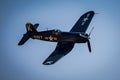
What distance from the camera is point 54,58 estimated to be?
1141cm

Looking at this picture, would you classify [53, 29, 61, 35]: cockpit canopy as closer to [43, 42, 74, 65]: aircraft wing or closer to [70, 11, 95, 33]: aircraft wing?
[43, 42, 74, 65]: aircraft wing

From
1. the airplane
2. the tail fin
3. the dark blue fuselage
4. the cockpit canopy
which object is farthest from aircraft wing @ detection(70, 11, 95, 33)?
the tail fin

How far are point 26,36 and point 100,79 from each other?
5.06 m

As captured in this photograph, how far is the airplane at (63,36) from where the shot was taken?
11978 millimetres

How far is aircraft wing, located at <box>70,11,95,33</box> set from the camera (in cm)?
1336

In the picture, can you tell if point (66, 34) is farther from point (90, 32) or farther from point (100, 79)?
point (100, 79)

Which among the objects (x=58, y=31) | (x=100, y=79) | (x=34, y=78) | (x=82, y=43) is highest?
(x=58, y=31)

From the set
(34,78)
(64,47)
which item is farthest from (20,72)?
(64,47)

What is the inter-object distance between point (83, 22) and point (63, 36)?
1967 mm

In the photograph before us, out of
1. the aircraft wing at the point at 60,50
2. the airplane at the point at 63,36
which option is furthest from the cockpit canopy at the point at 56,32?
A: the aircraft wing at the point at 60,50

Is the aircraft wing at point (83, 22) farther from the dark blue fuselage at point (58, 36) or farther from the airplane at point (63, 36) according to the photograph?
the dark blue fuselage at point (58, 36)

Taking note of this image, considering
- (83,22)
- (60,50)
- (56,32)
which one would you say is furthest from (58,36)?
(83,22)

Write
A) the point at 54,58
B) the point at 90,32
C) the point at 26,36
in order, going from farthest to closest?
the point at 26,36 → the point at 90,32 → the point at 54,58

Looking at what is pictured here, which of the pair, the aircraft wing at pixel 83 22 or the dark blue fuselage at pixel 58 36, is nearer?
the dark blue fuselage at pixel 58 36
